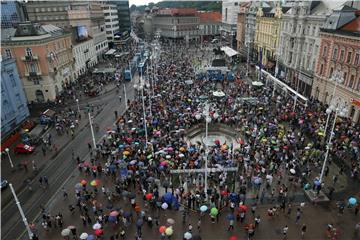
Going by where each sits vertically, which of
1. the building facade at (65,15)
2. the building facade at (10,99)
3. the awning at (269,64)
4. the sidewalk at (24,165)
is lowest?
the sidewalk at (24,165)

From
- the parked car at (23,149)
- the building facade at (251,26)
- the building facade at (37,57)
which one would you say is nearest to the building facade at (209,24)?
the building facade at (251,26)

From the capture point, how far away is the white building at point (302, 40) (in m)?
50.8

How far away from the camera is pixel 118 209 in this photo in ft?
78.7

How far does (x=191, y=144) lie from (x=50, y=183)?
54.7 ft

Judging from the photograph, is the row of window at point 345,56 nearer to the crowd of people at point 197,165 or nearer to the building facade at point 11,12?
the crowd of people at point 197,165

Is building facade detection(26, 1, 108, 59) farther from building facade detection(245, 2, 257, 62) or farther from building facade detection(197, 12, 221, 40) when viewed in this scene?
building facade detection(197, 12, 221, 40)

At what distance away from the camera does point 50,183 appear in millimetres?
29172

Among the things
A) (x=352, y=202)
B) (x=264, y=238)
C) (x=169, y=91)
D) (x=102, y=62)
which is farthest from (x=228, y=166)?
(x=102, y=62)

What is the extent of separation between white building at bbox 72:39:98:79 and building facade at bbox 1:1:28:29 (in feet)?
74.0

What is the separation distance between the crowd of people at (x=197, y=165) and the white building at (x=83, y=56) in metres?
32.3

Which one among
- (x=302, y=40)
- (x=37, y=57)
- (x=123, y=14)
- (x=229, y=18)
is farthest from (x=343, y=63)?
(x=123, y=14)

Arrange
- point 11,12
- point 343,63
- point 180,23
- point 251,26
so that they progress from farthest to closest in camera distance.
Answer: point 180,23 → point 251,26 → point 11,12 → point 343,63

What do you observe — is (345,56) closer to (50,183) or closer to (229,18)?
(50,183)

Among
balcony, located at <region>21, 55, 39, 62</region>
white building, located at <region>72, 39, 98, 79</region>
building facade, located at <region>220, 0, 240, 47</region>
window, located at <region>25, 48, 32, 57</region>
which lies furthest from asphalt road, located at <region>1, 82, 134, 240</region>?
building facade, located at <region>220, 0, 240, 47</region>
